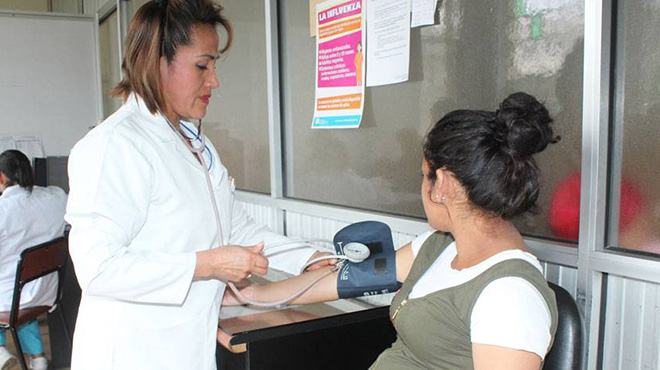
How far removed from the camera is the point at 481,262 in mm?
1055

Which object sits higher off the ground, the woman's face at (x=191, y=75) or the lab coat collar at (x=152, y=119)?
the woman's face at (x=191, y=75)

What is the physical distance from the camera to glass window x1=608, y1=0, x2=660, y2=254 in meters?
1.07

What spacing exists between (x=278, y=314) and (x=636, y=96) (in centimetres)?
95

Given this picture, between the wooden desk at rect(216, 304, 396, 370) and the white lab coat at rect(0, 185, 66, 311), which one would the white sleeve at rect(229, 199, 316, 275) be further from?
the white lab coat at rect(0, 185, 66, 311)

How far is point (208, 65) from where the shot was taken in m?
1.26

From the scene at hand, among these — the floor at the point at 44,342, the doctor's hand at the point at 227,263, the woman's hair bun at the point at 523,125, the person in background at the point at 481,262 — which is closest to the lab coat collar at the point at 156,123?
the doctor's hand at the point at 227,263

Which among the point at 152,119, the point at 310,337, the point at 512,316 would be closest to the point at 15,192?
the point at 152,119

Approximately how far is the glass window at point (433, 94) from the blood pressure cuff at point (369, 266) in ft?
0.90

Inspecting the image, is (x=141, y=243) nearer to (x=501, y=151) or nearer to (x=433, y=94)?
(x=501, y=151)

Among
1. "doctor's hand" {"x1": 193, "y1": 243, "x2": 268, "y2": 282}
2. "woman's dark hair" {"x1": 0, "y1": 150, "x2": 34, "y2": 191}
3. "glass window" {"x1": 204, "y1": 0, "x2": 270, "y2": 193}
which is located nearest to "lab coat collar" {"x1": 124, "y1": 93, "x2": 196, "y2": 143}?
"doctor's hand" {"x1": 193, "y1": 243, "x2": 268, "y2": 282}

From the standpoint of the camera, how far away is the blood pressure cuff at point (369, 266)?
4.44 feet

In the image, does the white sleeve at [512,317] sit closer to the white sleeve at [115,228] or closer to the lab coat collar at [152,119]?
the white sleeve at [115,228]

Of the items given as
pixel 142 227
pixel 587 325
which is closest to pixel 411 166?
pixel 587 325

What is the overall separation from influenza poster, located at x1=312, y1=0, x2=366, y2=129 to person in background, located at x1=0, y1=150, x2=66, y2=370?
176cm
